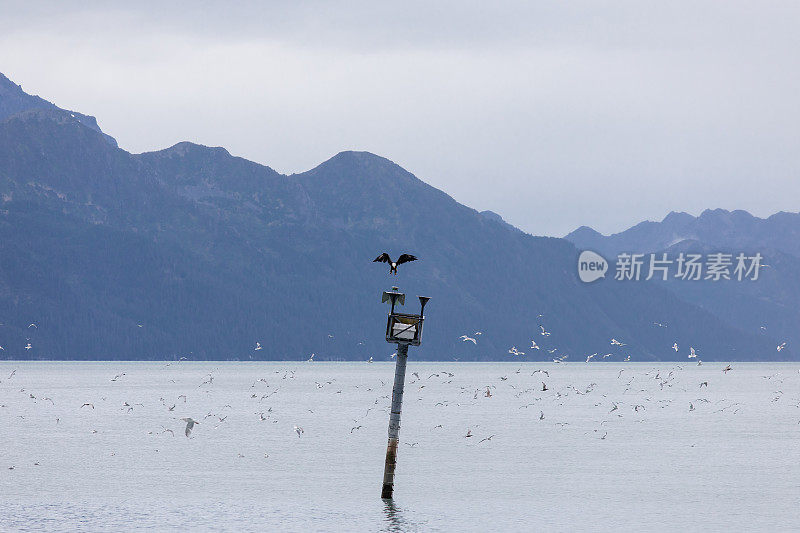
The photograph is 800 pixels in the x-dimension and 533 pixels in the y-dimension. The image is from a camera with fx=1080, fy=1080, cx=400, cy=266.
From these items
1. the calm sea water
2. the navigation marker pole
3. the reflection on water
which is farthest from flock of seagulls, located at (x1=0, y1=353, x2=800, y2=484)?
the navigation marker pole

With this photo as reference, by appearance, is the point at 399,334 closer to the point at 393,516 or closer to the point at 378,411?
the point at 393,516

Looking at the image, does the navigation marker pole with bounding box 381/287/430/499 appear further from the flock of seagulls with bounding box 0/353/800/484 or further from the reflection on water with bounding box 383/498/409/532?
the flock of seagulls with bounding box 0/353/800/484

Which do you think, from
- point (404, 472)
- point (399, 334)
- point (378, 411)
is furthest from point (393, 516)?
point (378, 411)

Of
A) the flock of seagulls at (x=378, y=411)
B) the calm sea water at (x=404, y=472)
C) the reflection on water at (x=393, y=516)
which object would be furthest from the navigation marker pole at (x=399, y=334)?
the flock of seagulls at (x=378, y=411)

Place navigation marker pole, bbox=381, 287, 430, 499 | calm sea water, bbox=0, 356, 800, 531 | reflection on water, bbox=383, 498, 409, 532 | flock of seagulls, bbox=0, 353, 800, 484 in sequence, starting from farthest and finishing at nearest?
flock of seagulls, bbox=0, 353, 800, 484
calm sea water, bbox=0, 356, 800, 531
navigation marker pole, bbox=381, 287, 430, 499
reflection on water, bbox=383, 498, 409, 532

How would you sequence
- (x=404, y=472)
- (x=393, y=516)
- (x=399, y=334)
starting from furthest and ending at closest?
(x=404, y=472)
(x=393, y=516)
(x=399, y=334)

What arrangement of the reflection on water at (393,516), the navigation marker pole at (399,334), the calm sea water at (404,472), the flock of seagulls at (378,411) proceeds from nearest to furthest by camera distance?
1. the reflection on water at (393,516)
2. the navigation marker pole at (399,334)
3. the calm sea water at (404,472)
4. the flock of seagulls at (378,411)

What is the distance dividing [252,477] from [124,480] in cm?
715

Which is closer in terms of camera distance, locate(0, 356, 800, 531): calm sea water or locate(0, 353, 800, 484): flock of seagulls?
locate(0, 356, 800, 531): calm sea water

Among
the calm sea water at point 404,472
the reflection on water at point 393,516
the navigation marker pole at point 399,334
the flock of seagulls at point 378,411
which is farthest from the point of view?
the flock of seagulls at point 378,411

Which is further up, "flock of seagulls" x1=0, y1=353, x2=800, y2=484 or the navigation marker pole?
the navigation marker pole

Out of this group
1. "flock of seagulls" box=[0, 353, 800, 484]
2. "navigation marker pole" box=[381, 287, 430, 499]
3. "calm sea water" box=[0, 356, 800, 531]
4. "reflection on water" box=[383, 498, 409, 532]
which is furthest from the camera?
"flock of seagulls" box=[0, 353, 800, 484]

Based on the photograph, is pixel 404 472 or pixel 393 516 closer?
pixel 393 516

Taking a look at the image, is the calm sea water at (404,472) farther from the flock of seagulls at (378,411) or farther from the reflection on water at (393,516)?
the flock of seagulls at (378,411)
